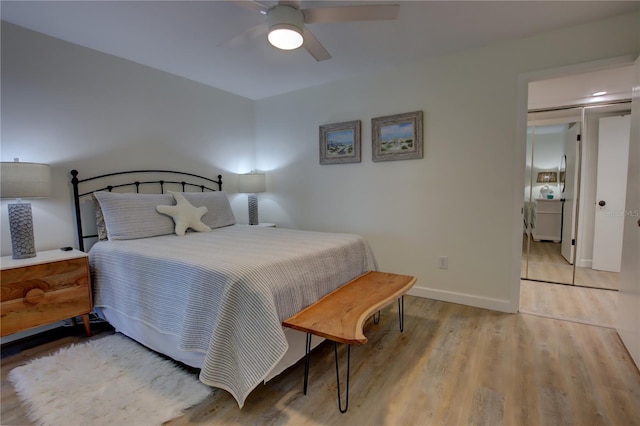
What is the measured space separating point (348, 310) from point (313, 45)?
1.76m

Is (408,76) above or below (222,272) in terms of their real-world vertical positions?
above

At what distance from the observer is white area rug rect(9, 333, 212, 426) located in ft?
5.08

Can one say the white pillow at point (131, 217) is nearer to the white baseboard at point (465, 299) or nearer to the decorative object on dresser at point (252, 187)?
the decorative object on dresser at point (252, 187)

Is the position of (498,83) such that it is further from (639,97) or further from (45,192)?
(45,192)

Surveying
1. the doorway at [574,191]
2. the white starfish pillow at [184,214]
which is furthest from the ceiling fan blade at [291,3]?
the doorway at [574,191]

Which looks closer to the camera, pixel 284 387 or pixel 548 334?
pixel 284 387

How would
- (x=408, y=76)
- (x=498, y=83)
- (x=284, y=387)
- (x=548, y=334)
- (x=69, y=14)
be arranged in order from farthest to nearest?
(x=408, y=76)
(x=498, y=83)
(x=548, y=334)
(x=69, y=14)
(x=284, y=387)

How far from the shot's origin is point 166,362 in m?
2.01

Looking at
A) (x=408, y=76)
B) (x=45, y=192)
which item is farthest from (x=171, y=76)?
(x=408, y=76)

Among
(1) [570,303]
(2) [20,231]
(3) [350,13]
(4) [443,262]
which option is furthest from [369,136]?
(2) [20,231]

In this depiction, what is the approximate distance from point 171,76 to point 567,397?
428cm

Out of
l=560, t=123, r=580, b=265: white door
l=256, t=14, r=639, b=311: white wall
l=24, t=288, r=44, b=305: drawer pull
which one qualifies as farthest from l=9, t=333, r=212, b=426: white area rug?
l=560, t=123, r=580, b=265: white door

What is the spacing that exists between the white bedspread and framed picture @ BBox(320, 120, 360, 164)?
4.17ft

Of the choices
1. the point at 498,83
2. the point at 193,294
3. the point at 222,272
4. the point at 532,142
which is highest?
the point at 498,83
